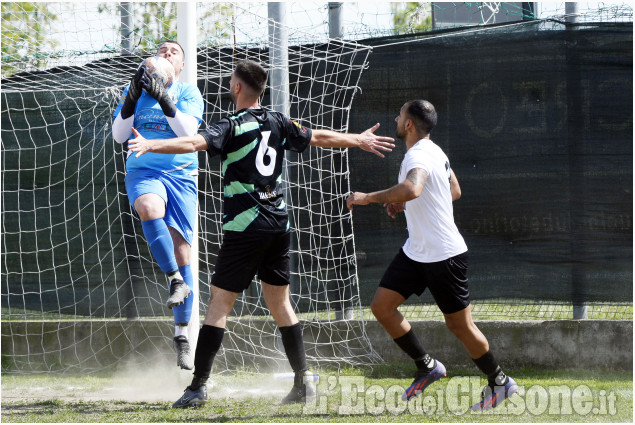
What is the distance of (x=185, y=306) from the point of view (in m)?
4.93

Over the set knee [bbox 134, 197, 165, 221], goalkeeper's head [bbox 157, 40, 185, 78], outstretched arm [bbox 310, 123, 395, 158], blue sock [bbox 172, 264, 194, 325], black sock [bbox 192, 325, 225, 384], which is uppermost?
goalkeeper's head [bbox 157, 40, 185, 78]

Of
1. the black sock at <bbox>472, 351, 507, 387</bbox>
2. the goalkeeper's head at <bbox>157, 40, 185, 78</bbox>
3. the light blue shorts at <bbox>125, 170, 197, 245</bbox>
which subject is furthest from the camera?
the goalkeeper's head at <bbox>157, 40, 185, 78</bbox>

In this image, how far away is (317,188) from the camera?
245 inches

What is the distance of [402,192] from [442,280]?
1.94ft

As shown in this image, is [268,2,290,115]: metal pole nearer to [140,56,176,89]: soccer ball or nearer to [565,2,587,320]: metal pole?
[140,56,176,89]: soccer ball

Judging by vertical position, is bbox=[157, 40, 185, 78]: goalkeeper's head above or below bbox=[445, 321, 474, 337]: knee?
above

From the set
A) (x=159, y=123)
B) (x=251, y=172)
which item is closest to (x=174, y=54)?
(x=159, y=123)

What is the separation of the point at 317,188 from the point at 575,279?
2231 millimetres

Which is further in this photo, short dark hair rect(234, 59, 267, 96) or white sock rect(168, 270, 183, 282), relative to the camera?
white sock rect(168, 270, 183, 282)

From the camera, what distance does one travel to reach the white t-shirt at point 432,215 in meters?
4.23

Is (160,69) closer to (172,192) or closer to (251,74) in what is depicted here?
(251,74)

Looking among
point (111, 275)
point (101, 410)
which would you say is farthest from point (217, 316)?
point (111, 275)

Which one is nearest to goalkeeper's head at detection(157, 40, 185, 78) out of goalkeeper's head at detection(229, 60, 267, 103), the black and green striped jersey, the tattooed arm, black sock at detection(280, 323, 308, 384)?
goalkeeper's head at detection(229, 60, 267, 103)

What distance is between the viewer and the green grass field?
4.13 m
